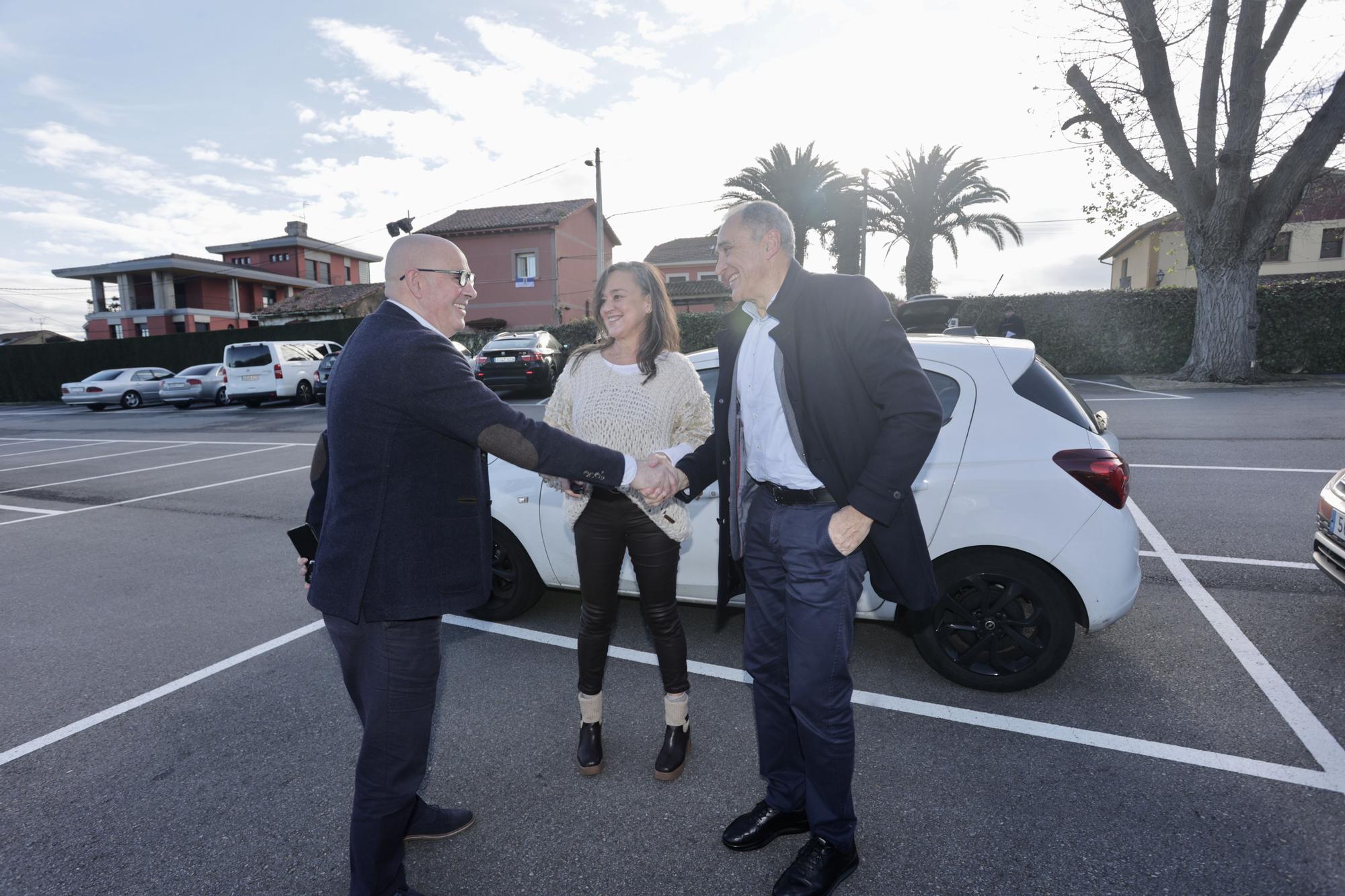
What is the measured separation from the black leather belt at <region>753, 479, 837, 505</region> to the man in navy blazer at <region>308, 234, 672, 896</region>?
595mm

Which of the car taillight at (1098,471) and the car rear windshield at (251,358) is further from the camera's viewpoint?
the car rear windshield at (251,358)

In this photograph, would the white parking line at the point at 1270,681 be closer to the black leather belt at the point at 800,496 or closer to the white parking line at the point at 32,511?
the black leather belt at the point at 800,496

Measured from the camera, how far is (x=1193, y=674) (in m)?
3.30

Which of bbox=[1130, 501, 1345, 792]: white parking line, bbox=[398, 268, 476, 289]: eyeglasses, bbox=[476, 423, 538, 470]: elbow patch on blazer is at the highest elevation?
bbox=[398, 268, 476, 289]: eyeglasses

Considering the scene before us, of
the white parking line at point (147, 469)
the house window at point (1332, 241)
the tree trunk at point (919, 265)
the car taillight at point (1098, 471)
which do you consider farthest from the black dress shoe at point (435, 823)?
the house window at point (1332, 241)

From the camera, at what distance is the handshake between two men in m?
2.33

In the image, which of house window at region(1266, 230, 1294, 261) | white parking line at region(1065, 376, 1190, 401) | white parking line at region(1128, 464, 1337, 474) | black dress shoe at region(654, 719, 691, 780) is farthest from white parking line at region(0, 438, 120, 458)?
house window at region(1266, 230, 1294, 261)

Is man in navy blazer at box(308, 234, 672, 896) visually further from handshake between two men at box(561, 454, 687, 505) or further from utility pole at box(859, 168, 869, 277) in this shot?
utility pole at box(859, 168, 869, 277)

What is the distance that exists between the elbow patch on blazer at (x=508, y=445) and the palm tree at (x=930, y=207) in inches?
1159

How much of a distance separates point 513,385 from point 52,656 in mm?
13779

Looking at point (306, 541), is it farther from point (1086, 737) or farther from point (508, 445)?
point (1086, 737)

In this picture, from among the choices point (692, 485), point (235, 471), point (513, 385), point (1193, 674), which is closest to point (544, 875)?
point (692, 485)

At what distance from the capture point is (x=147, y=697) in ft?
11.5

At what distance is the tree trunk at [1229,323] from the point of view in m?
15.6
